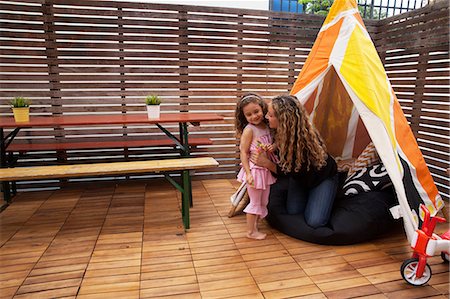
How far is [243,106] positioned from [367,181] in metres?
1.38

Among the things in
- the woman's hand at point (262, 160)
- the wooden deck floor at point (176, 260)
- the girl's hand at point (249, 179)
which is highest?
the woman's hand at point (262, 160)

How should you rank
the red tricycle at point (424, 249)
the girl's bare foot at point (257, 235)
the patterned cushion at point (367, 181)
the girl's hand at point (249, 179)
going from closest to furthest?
the red tricycle at point (424, 249), the girl's hand at point (249, 179), the girl's bare foot at point (257, 235), the patterned cushion at point (367, 181)

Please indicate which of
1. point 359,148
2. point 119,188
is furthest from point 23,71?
point 359,148

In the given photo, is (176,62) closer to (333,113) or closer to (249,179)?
(333,113)

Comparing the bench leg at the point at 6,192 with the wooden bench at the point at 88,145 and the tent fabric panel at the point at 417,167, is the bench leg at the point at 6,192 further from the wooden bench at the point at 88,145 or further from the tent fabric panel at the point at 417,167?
the tent fabric panel at the point at 417,167

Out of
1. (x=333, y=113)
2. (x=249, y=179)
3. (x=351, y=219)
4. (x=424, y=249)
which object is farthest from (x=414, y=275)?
(x=333, y=113)

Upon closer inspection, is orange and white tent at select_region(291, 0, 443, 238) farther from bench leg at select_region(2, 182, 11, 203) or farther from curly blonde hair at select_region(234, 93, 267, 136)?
bench leg at select_region(2, 182, 11, 203)

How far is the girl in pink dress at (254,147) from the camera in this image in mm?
2541

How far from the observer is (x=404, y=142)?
103 inches

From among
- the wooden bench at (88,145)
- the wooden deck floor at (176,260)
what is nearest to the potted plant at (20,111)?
the wooden bench at (88,145)

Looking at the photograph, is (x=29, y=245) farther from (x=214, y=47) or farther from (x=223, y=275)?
(x=214, y=47)

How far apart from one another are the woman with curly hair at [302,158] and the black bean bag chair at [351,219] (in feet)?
0.30

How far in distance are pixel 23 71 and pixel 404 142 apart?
4.11 meters

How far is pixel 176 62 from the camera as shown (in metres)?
4.09
